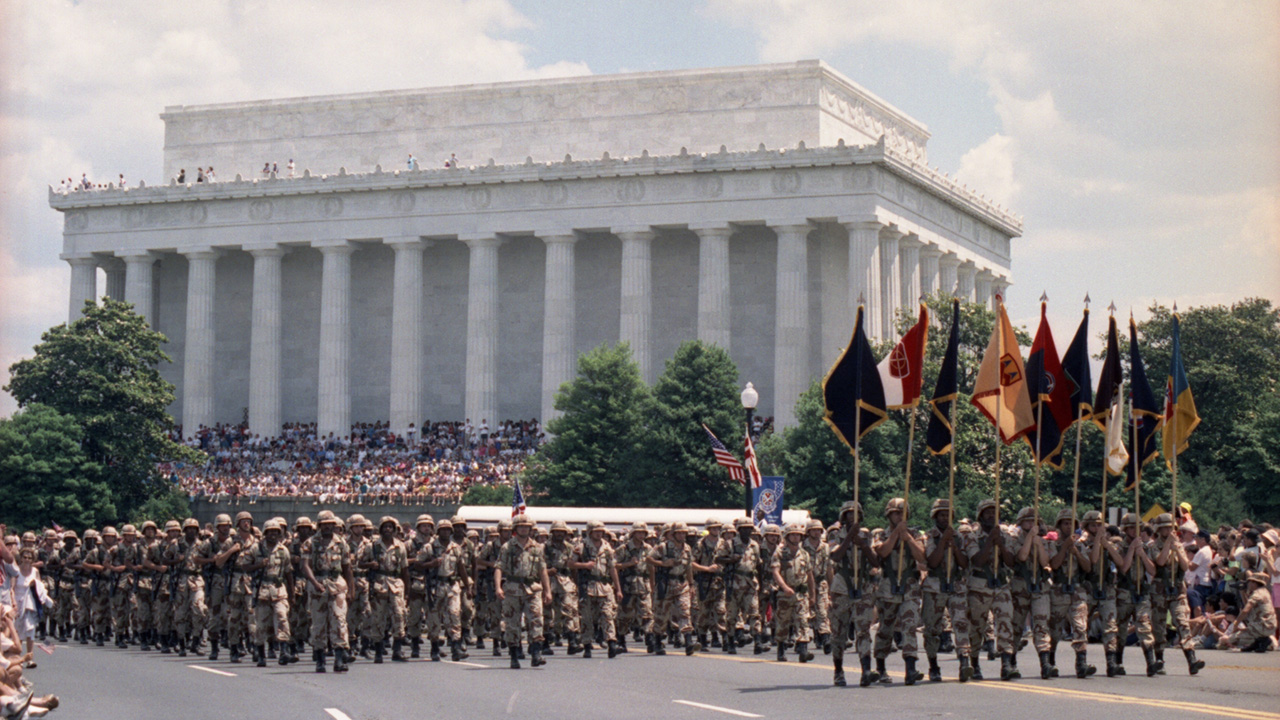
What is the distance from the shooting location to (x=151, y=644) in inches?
1532

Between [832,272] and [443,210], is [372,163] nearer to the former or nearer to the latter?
[443,210]

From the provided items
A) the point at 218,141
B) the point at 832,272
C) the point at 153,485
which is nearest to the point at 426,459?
the point at 153,485

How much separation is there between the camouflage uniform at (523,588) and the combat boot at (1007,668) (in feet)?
26.6

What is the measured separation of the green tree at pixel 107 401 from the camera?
83188 mm

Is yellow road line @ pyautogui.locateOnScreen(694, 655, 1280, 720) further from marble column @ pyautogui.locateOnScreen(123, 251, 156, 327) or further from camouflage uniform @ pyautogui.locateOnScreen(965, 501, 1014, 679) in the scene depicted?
marble column @ pyautogui.locateOnScreen(123, 251, 156, 327)

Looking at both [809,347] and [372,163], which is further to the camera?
[372,163]

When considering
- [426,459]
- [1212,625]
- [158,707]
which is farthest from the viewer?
[426,459]

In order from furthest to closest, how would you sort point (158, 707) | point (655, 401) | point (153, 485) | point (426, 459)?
point (426, 459) < point (153, 485) < point (655, 401) < point (158, 707)

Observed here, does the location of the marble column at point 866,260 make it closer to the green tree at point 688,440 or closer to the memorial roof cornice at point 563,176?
the memorial roof cornice at point 563,176

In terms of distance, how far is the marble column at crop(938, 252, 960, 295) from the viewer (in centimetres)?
10594

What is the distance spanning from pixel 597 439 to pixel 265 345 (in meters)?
34.1

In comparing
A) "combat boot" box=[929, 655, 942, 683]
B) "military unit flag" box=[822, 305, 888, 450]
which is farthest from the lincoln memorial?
"combat boot" box=[929, 655, 942, 683]

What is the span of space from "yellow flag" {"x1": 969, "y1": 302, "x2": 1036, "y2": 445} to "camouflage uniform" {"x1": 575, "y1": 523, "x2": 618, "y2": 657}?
758 cm

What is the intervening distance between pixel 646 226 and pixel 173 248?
98.6 feet
